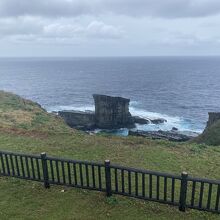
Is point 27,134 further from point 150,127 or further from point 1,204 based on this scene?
point 150,127

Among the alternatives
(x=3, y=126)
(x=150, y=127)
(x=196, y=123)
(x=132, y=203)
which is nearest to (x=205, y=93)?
(x=196, y=123)

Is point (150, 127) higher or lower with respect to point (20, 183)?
lower

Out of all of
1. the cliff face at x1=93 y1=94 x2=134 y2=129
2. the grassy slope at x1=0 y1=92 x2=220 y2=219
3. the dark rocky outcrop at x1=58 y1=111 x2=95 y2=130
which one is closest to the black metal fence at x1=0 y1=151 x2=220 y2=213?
the grassy slope at x1=0 y1=92 x2=220 y2=219

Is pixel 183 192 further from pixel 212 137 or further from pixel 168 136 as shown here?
pixel 168 136

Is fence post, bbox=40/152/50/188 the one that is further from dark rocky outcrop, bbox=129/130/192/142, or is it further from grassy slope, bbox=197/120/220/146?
dark rocky outcrop, bbox=129/130/192/142

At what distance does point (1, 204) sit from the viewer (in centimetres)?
1154

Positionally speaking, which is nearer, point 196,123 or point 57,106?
point 196,123

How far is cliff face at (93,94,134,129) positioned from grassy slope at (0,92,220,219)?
40.6m

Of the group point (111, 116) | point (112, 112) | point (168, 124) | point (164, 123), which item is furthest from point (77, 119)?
point (168, 124)

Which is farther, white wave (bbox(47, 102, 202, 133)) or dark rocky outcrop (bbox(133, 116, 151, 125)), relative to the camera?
dark rocky outcrop (bbox(133, 116, 151, 125))

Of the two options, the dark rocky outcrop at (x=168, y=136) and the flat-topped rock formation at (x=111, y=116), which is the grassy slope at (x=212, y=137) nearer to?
the dark rocky outcrop at (x=168, y=136)

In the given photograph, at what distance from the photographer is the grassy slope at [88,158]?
10.9 m

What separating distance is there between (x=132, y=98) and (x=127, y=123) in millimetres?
34671

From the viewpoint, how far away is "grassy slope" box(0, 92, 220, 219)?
35.9ft
